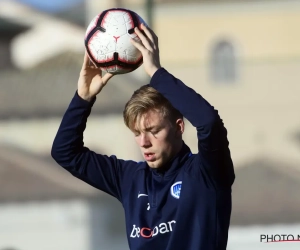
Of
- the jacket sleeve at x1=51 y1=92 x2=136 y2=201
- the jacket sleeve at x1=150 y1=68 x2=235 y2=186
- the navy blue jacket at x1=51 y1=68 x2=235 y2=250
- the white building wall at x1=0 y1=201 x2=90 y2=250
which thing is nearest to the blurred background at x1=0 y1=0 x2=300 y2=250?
the white building wall at x1=0 y1=201 x2=90 y2=250

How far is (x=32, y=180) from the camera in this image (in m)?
6.20

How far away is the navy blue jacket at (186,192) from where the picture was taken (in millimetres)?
2156

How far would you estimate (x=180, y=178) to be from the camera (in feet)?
7.54

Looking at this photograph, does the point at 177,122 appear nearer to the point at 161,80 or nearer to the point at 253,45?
the point at 161,80

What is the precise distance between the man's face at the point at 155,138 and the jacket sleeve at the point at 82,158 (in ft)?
0.82

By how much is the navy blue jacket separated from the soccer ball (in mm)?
295

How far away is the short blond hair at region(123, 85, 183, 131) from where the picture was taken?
2.29 meters

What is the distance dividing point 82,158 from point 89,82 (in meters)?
0.23

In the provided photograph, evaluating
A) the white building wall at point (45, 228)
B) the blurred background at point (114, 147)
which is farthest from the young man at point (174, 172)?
the white building wall at point (45, 228)

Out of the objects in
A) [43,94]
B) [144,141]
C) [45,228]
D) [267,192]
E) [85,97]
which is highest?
[43,94]

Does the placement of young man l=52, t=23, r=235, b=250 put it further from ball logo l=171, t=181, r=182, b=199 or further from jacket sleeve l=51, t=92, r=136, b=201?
jacket sleeve l=51, t=92, r=136, b=201

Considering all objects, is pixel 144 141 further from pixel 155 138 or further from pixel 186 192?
pixel 186 192

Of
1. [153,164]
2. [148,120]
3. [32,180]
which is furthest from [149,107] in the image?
[32,180]

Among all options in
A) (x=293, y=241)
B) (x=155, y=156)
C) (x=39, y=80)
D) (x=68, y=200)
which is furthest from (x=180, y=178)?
(x=39, y=80)
